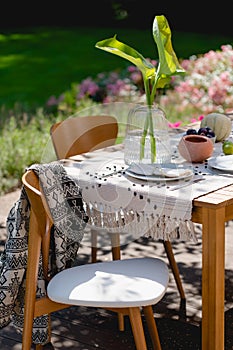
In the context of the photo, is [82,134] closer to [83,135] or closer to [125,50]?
[83,135]

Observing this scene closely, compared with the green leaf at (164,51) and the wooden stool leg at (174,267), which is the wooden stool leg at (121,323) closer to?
the wooden stool leg at (174,267)

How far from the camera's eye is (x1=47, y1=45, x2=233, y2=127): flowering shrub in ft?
22.3

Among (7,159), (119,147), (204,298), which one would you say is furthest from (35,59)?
(204,298)

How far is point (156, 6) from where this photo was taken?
14.2 m

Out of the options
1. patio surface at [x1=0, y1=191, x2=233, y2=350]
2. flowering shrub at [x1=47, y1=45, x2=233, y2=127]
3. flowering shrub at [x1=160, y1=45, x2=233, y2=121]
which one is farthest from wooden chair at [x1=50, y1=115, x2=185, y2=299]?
flowering shrub at [x1=160, y1=45, x2=233, y2=121]

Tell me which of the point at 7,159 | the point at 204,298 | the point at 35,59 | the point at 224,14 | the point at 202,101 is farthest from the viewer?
the point at 224,14

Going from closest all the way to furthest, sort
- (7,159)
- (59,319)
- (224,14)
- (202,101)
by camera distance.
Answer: (59,319) → (7,159) → (202,101) → (224,14)

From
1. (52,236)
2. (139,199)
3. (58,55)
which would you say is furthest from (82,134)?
(58,55)

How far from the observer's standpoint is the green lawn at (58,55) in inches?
419

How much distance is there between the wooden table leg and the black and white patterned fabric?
582 millimetres

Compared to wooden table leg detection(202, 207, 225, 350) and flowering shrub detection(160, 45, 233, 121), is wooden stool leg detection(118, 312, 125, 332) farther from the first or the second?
flowering shrub detection(160, 45, 233, 121)

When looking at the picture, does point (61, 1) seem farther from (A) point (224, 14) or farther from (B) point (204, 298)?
(B) point (204, 298)

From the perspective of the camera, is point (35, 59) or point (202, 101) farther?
point (35, 59)

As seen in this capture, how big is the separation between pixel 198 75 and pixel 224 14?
6.81m
